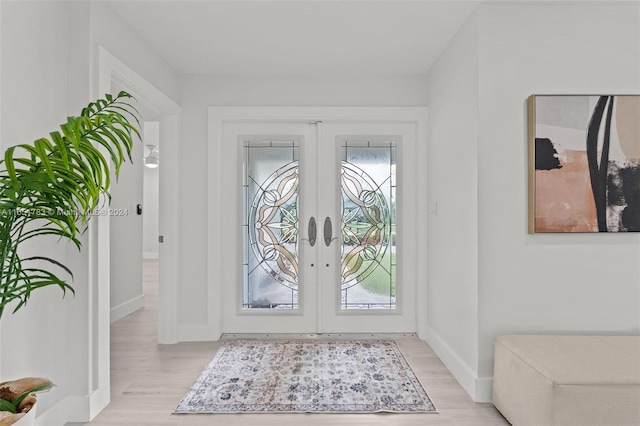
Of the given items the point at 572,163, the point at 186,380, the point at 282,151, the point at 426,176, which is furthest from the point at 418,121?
the point at 186,380

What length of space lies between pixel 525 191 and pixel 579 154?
39 cm

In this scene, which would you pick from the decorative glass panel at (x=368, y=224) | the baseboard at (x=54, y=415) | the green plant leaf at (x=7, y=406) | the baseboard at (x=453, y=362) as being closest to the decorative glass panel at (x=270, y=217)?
the decorative glass panel at (x=368, y=224)

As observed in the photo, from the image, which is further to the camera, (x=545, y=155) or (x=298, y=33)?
(x=298, y=33)

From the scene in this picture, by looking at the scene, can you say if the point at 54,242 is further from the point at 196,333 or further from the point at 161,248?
the point at 196,333

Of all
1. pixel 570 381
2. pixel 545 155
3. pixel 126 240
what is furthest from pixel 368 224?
pixel 126 240

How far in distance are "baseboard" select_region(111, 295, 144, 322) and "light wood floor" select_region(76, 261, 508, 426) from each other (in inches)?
23.5

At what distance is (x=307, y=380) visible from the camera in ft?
9.47

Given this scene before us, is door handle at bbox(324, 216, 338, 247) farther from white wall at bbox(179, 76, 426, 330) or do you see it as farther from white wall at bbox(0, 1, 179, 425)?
white wall at bbox(0, 1, 179, 425)

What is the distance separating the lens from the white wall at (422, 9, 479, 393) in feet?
8.80

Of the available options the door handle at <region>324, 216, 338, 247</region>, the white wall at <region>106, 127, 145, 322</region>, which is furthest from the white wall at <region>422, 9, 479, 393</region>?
the white wall at <region>106, 127, 145, 322</region>

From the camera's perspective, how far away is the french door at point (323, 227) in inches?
156

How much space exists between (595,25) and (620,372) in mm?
2112

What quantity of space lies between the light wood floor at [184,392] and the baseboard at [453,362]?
0.04 m

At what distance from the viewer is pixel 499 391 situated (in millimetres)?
2430
